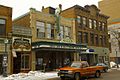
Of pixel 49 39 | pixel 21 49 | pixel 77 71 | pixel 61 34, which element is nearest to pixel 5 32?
pixel 21 49

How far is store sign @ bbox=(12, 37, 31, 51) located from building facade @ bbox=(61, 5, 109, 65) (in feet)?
38.4

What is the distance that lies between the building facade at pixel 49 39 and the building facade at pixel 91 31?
239 cm

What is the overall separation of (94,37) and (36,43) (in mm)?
17951

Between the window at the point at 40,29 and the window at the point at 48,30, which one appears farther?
the window at the point at 48,30

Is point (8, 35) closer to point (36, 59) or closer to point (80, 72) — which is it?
point (36, 59)

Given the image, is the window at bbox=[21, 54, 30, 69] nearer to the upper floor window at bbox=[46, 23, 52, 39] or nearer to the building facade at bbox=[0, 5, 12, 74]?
the building facade at bbox=[0, 5, 12, 74]

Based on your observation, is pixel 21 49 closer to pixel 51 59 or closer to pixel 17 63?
pixel 17 63

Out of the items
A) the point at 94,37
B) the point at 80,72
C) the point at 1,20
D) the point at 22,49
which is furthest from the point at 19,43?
the point at 94,37

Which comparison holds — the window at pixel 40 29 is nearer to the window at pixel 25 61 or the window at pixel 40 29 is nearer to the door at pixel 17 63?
the window at pixel 25 61

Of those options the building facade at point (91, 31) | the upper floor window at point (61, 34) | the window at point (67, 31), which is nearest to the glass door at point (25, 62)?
the upper floor window at point (61, 34)

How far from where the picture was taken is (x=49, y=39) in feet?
107

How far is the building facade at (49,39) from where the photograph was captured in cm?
2959

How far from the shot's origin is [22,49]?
28031 mm

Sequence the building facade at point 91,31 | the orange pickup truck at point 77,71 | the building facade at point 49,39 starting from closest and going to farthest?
the orange pickup truck at point 77,71 < the building facade at point 49,39 < the building facade at point 91,31
